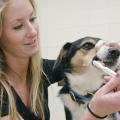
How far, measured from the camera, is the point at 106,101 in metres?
1.14

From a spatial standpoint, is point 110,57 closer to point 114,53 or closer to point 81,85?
point 114,53

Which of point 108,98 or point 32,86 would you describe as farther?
point 32,86

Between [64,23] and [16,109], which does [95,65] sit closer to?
[16,109]

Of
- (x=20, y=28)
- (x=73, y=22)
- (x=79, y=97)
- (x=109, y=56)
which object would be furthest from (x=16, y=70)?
(x=73, y=22)

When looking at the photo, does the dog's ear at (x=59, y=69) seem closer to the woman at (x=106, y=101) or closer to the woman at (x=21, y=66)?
the woman at (x=21, y=66)

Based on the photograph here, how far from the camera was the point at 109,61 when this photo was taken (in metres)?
1.74

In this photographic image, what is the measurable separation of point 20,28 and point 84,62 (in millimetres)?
571

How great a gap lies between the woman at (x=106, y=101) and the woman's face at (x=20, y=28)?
39 centimetres

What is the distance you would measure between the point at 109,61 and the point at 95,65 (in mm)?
102

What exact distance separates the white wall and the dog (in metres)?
0.58

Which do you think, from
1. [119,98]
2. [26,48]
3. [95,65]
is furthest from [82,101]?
[119,98]

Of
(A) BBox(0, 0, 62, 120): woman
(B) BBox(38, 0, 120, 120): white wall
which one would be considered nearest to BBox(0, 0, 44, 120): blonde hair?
(A) BBox(0, 0, 62, 120): woman

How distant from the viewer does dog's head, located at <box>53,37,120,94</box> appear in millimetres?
1747

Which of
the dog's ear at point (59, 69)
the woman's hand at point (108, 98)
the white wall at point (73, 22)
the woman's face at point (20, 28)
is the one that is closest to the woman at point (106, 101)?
the woman's hand at point (108, 98)
